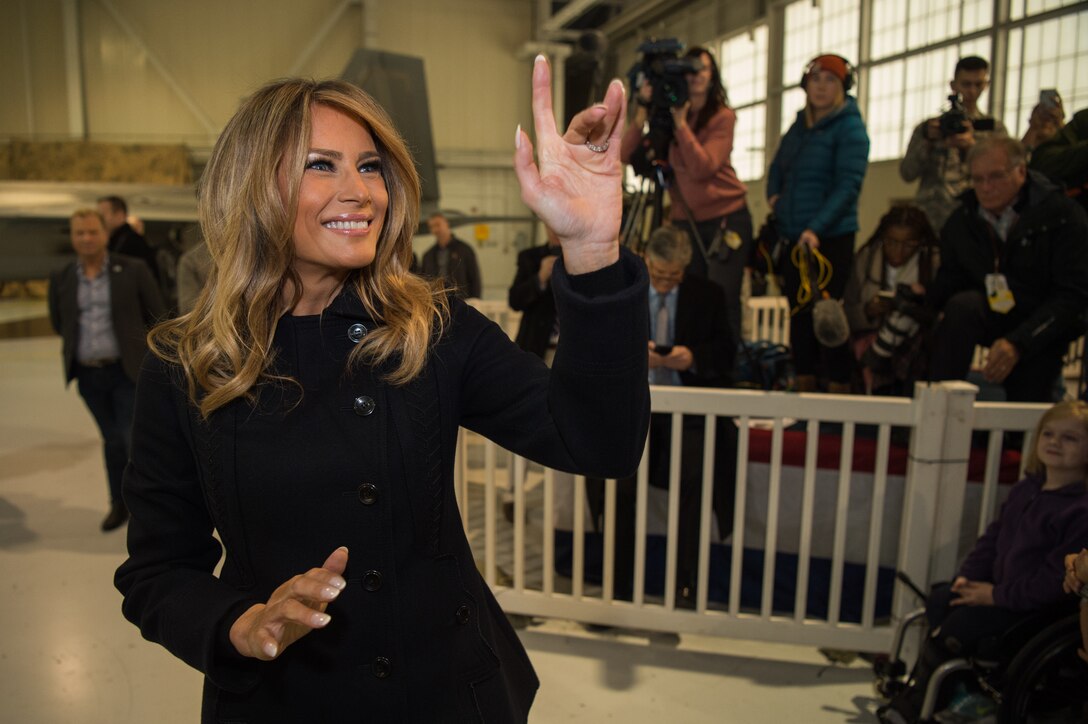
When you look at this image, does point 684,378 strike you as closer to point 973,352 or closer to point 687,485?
point 687,485

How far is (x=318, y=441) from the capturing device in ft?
2.95

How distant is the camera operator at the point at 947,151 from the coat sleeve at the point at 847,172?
0.40 meters

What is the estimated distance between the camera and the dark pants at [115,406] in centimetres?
359

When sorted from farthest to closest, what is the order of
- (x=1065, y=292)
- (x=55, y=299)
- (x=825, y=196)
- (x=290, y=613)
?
(x=55, y=299) → (x=825, y=196) → (x=1065, y=292) → (x=290, y=613)

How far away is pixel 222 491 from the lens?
35.9 inches

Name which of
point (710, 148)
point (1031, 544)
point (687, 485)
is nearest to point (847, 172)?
point (710, 148)

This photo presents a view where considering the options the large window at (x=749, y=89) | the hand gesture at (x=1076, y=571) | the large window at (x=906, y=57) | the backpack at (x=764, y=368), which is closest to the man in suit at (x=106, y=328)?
the backpack at (x=764, y=368)

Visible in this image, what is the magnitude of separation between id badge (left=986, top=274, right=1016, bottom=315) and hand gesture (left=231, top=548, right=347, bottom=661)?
102 inches

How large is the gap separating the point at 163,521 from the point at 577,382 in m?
0.56

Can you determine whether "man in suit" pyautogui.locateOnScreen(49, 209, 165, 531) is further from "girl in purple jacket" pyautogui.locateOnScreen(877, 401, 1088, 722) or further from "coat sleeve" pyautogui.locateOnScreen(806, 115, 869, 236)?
"girl in purple jacket" pyautogui.locateOnScreen(877, 401, 1088, 722)

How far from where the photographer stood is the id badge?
8.71 ft

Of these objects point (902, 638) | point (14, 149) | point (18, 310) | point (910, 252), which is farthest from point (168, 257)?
point (902, 638)

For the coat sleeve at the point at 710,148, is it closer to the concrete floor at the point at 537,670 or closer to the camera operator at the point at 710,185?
the camera operator at the point at 710,185

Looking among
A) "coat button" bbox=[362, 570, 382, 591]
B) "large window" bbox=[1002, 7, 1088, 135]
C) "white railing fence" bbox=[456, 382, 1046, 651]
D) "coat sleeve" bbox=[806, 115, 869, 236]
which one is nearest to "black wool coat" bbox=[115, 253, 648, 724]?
"coat button" bbox=[362, 570, 382, 591]
